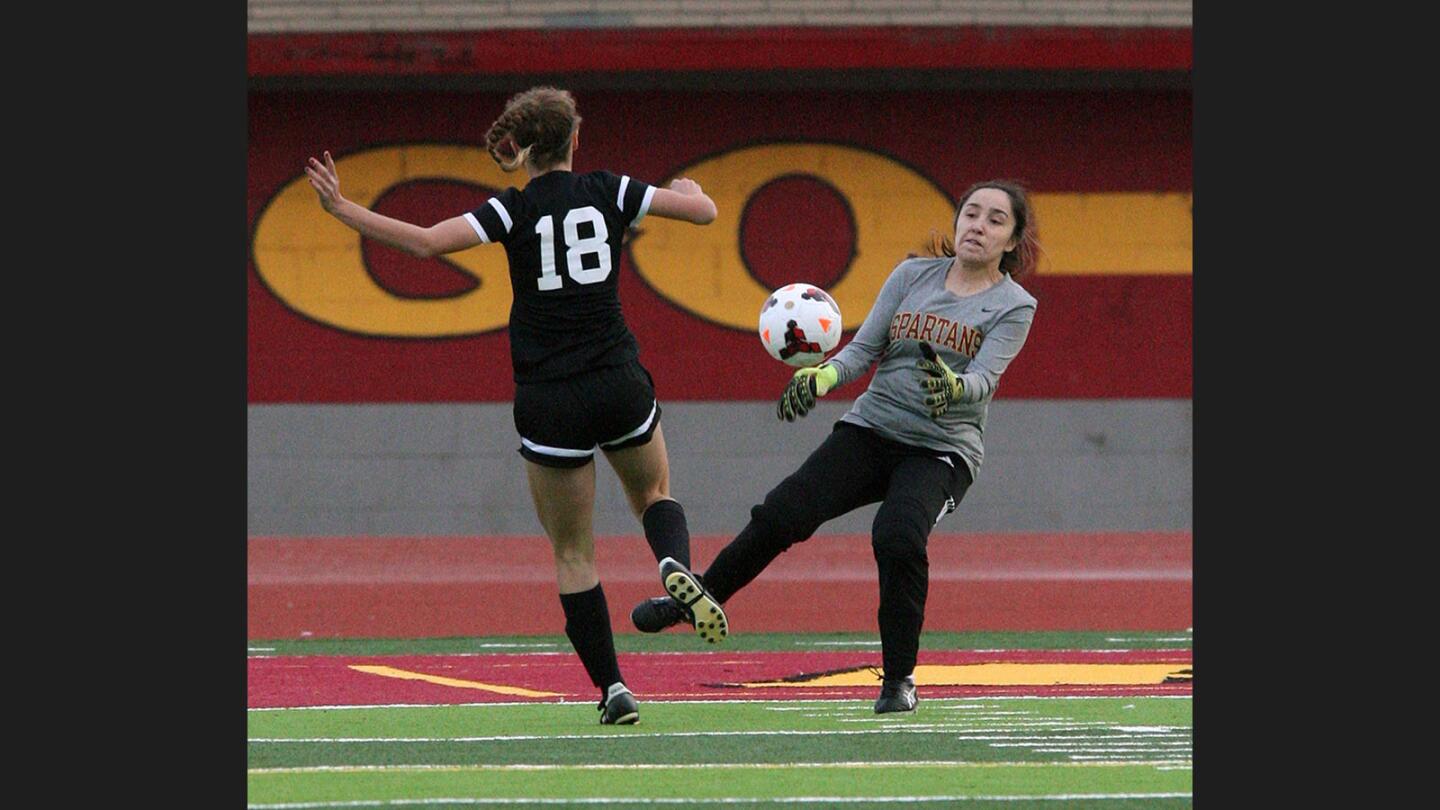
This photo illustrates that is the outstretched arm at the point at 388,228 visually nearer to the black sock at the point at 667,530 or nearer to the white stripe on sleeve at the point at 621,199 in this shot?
the white stripe on sleeve at the point at 621,199

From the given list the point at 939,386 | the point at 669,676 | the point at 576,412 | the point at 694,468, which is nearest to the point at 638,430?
the point at 576,412

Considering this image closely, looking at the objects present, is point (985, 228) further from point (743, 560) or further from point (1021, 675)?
point (1021, 675)

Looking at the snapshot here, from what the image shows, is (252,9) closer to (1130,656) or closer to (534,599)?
(534,599)

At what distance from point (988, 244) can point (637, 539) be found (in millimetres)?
7548

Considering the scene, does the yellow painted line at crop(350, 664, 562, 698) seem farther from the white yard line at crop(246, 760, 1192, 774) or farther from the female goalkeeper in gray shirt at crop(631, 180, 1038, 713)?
A: the white yard line at crop(246, 760, 1192, 774)

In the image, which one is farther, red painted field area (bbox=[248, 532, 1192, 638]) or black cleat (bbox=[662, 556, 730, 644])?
red painted field area (bbox=[248, 532, 1192, 638])

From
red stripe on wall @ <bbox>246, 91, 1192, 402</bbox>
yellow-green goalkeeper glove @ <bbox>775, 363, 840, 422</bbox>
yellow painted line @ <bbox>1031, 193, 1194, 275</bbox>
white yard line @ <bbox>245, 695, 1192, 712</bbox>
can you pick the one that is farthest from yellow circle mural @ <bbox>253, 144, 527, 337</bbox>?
yellow-green goalkeeper glove @ <bbox>775, 363, 840, 422</bbox>

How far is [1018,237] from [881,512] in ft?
4.20

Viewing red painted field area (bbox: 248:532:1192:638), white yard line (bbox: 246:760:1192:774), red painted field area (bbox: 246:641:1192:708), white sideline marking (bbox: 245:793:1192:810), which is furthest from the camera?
red painted field area (bbox: 248:532:1192:638)

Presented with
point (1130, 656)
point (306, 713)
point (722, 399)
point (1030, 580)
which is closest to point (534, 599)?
point (722, 399)

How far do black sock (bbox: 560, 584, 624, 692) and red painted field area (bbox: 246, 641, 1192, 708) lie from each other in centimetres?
139

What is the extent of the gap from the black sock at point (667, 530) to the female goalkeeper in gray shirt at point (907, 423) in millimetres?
292

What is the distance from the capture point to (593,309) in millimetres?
7273

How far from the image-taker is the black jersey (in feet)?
23.6
